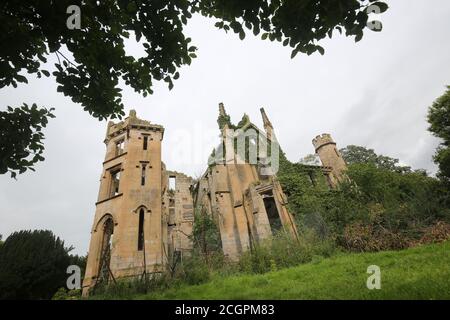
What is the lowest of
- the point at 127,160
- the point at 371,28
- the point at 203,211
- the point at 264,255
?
the point at 264,255

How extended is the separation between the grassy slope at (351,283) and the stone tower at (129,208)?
6.94 m

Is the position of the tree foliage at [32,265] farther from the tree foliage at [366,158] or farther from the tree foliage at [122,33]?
the tree foliage at [366,158]

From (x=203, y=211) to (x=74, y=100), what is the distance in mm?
19349

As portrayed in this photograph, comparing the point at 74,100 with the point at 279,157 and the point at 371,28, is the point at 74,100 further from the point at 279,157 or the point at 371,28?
the point at 279,157

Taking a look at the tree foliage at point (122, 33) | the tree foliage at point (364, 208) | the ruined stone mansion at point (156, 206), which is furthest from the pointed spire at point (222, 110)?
the tree foliage at point (122, 33)

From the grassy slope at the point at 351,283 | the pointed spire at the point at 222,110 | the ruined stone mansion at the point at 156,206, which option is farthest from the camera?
the pointed spire at the point at 222,110

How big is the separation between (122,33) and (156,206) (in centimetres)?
1442

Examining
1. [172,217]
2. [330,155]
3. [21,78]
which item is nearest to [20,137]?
[21,78]

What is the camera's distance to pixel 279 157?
80.2 ft

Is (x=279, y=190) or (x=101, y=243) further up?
(x=279, y=190)

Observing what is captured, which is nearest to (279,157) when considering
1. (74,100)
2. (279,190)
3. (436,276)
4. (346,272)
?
(279,190)

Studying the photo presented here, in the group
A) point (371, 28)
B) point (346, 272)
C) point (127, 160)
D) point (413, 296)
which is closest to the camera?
point (371, 28)

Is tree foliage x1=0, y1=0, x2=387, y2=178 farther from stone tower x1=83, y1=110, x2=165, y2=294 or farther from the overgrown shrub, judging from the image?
stone tower x1=83, y1=110, x2=165, y2=294

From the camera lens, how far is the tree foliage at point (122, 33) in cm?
469
